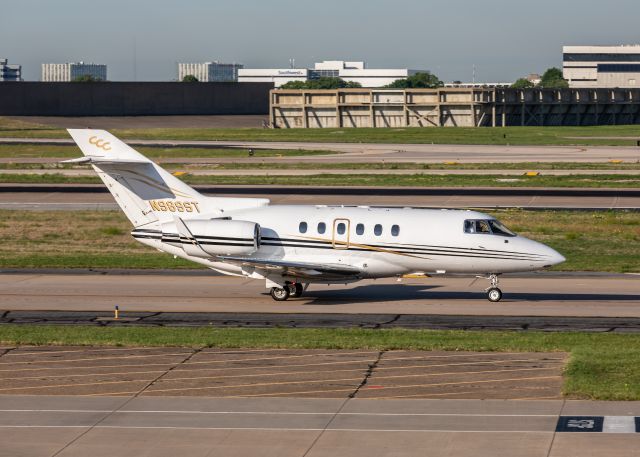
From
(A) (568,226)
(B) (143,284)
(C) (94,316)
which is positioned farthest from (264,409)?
(A) (568,226)

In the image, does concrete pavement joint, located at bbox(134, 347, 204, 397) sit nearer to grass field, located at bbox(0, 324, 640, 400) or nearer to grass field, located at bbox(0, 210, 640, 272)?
grass field, located at bbox(0, 324, 640, 400)

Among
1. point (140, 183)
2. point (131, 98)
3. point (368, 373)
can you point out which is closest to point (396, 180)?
point (140, 183)

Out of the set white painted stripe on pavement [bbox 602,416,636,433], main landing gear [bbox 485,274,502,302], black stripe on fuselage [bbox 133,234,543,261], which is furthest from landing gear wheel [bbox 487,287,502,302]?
white painted stripe on pavement [bbox 602,416,636,433]

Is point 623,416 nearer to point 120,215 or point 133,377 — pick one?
point 133,377

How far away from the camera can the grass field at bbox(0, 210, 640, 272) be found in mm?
45906

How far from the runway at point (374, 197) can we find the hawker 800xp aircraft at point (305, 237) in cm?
2527

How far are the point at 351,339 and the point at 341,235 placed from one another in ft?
23.4

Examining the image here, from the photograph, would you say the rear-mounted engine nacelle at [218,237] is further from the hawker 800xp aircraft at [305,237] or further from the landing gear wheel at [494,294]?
the landing gear wheel at [494,294]

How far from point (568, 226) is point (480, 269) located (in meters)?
19.7

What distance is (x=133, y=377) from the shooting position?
2606 cm

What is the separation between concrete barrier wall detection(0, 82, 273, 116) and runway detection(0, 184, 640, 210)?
98296mm

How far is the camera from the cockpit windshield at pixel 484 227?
119 ft

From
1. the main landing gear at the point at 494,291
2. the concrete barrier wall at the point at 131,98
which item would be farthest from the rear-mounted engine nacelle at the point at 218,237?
the concrete barrier wall at the point at 131,98

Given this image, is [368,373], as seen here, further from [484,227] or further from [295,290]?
[295,290]
